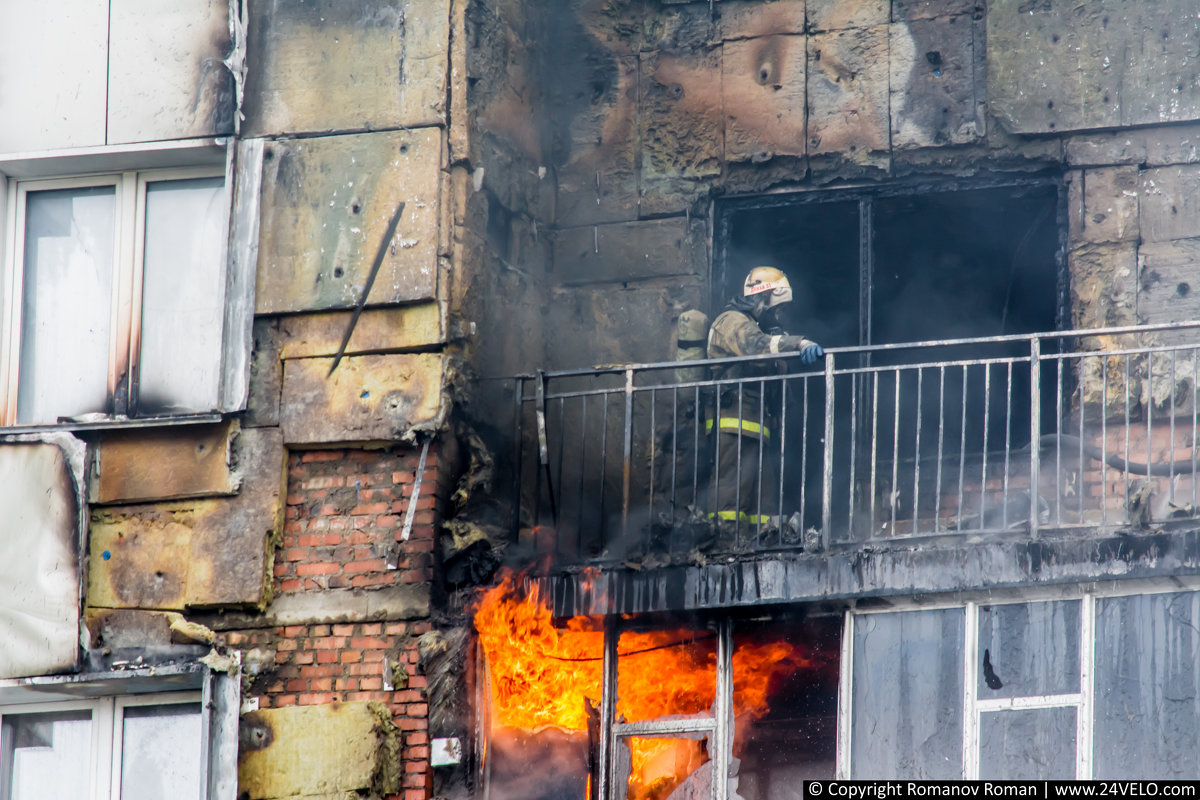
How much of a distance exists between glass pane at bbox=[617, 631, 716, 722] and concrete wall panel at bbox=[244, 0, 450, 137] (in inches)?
120

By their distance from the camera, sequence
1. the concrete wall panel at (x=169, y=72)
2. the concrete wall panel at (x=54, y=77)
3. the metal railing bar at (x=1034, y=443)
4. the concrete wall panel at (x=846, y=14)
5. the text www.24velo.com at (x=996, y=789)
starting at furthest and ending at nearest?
1. the concrete wall panel at (x=846, y=14)
2. the concrete wall panel at (x=54, y=77)
3. the concrete wall panel at (x=169, y=72)
4. the metal railing bar at (x=1034, y=443)
5. the text www.24velo.com at (x=996, y=789)

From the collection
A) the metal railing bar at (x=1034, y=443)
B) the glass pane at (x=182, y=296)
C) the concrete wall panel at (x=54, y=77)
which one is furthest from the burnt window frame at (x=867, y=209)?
the concrete wall panel at (x=54, y=77)

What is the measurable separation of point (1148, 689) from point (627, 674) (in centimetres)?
263

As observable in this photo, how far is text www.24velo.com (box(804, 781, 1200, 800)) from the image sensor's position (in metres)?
8.41

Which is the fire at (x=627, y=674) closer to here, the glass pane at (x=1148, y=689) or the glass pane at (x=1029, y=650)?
the glass pane at (x=1029, y=650)

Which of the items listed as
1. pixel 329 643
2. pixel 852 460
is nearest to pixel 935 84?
pixel 852 460

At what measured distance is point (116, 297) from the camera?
10.3 m

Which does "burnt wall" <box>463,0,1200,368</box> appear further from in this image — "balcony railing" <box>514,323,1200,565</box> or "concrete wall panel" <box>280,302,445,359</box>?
"concrete wall panel" <box>280,302,445,359</box>

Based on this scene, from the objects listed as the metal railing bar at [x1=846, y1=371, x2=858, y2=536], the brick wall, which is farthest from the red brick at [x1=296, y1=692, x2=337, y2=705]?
the metal railing bar at [x1=846, y1=371, x2=858, y2=536]

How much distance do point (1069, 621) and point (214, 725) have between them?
4274 mm

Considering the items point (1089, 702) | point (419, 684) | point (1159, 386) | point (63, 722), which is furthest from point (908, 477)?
point (63, 722)

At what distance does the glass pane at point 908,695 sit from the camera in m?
8.80

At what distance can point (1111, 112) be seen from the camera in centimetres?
1036

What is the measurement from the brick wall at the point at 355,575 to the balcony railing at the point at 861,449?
74 centimetres
